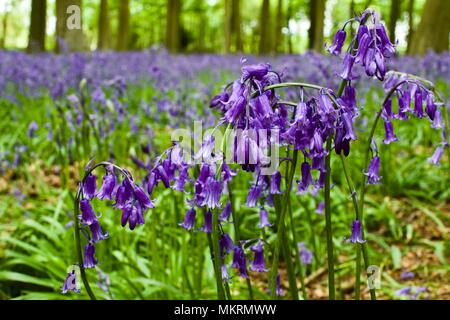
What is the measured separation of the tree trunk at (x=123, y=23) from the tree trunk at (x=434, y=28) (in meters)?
10.6

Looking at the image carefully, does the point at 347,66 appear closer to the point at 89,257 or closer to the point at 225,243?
the point at 225,243

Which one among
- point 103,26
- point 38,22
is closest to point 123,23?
point 103,26

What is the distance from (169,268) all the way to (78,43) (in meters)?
6.32

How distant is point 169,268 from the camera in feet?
11.0

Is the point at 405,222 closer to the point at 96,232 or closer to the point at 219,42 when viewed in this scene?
the point at 96,232

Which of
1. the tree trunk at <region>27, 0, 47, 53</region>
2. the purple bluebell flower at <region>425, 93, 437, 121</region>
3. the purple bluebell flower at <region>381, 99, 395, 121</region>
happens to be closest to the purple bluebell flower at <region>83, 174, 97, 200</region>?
the purple bluebell flower at <region>381, 99, 395, 121</region>

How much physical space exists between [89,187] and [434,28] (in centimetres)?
1177

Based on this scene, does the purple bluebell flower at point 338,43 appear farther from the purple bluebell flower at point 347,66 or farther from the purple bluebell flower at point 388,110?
the purple bluebell flower at point 388,110

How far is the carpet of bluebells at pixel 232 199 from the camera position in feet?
5.07

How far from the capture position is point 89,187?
1707mm

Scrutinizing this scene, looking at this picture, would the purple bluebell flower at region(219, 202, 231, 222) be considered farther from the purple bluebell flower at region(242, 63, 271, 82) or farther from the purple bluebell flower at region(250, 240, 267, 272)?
the purple bluebell flower at region(242, 63, 271, 82)

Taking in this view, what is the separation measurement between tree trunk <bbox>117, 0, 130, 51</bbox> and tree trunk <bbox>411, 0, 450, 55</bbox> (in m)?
10.6

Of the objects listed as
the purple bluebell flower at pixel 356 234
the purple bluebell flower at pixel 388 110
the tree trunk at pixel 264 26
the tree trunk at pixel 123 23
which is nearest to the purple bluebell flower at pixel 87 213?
the purple bluebell flower at pixel 356 234
